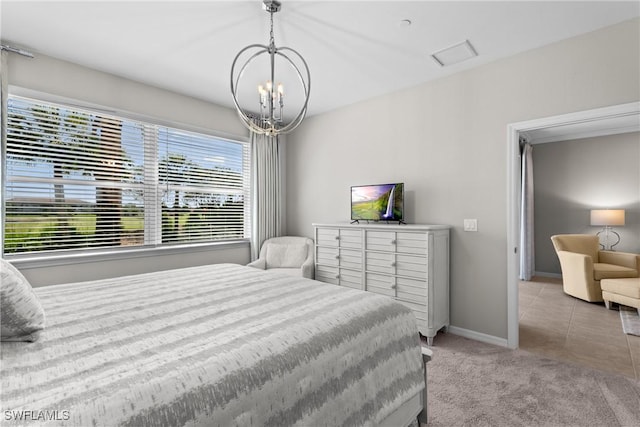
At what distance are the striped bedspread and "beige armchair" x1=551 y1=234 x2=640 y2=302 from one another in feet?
12.4

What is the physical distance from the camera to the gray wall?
499cm

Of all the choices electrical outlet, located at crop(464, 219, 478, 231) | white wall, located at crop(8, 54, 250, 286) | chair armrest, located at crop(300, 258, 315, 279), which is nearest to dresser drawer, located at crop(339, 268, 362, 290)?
chair armrest, located at crop(300, 258, 315, 279)

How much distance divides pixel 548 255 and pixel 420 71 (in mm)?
4829

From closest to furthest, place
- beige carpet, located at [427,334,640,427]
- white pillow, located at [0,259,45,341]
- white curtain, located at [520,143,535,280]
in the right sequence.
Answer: white pillow, located at [0,259,45,341] < beige carpet, located at [427,334,640,427] < white curtain, located at [520,143,535,280]

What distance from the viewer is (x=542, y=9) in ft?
7.13

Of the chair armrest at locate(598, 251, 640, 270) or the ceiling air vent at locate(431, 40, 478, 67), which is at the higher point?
the ceiling air vent at locate(431, 40, 478, 67)

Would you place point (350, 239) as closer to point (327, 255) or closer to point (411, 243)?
point (327, 255)

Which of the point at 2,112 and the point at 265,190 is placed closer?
the point at 2,112

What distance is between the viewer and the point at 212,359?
1020 millimetres

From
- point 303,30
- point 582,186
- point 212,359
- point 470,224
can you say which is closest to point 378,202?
point 470,224

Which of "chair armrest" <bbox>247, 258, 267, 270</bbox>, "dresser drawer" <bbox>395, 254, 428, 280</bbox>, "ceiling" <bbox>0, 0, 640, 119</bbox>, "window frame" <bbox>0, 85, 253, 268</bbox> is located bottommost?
"chair armrest" <bbox>247, 258, 267, 270</bbox>

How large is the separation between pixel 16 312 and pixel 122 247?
2401 mm

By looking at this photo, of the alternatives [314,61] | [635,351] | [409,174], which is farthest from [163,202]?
[635,351]

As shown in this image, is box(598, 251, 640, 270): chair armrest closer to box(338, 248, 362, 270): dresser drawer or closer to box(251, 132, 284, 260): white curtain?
box(338, 248, 362, 270): dresser drawer
